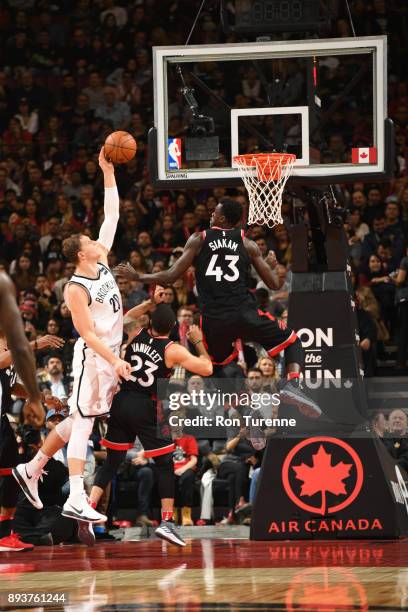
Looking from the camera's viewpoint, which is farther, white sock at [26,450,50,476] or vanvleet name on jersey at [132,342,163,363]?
vanvleet name on jersey at [132,342,163,363]

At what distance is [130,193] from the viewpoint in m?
17.1

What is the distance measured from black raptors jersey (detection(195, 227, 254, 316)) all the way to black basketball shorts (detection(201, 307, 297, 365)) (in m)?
0.08

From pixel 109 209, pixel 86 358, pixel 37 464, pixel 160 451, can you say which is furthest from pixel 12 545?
pixel 109 209

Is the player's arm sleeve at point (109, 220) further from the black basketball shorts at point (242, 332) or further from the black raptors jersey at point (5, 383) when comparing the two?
the black raptors jersey at point (5, 383)

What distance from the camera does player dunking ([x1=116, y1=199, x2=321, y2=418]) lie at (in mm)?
9547

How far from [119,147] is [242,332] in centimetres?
186

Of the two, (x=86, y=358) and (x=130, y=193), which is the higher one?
(x=130, y=193)

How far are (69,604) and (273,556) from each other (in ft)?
8.21

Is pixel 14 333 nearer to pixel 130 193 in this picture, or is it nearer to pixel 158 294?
pixel 158 294

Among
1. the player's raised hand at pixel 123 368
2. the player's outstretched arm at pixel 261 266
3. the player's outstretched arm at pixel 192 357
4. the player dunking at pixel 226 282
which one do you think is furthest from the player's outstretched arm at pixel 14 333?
the player's outstretched arm at pixel 261 266

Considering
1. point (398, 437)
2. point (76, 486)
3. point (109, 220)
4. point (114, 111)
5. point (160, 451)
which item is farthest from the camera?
point (114, 111)

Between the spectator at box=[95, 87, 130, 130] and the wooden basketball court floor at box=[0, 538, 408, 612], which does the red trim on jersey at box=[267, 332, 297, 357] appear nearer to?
the wooden basketball court floor at box=[0, 538, 408, 612]

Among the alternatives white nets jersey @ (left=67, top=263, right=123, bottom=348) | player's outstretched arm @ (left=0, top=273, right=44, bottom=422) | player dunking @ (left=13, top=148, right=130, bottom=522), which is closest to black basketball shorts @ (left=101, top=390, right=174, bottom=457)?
player dunking @ (left=13, top=148, right=130, bottom=522)

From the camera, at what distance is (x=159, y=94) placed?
33.7 feet
